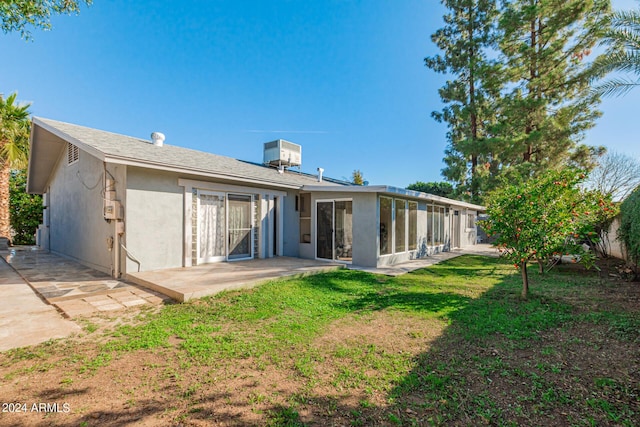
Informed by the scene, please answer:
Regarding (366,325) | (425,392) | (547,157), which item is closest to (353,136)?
(547,157)

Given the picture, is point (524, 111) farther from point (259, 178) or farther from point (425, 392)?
point (425, 392)

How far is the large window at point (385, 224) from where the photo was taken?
32.9 feet

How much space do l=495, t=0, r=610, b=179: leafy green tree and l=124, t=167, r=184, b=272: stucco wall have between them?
56.2 feet

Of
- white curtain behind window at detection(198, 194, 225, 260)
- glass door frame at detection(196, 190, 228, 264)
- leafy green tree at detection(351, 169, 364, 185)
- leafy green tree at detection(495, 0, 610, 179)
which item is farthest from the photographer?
leafy green tree at detection(351, 169, 364, 185)

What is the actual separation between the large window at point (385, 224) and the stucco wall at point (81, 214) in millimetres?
8252

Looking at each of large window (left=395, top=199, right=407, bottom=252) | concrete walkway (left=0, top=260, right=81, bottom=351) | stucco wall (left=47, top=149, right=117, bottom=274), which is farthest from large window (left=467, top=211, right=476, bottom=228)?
concrete walkway (left=0, top=260, right=81, bottom=351)

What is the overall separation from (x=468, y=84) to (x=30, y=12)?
22.2 m

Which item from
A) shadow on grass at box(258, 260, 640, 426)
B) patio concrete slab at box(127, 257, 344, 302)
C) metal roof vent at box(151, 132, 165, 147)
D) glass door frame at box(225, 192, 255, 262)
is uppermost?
metal roof vent at box(151, 132, 165, 147)

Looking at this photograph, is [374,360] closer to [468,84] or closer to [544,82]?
[544,82]

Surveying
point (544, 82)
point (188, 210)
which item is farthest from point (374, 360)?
point (544, 82)

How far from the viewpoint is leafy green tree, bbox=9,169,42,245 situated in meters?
16.5

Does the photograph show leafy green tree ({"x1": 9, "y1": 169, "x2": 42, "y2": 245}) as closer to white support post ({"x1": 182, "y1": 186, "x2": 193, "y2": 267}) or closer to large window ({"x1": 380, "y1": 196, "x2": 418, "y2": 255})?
white support post ({"x1": 182, "y1": 186, "x2": 193, "y2": 267})

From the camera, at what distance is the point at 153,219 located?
7516mm

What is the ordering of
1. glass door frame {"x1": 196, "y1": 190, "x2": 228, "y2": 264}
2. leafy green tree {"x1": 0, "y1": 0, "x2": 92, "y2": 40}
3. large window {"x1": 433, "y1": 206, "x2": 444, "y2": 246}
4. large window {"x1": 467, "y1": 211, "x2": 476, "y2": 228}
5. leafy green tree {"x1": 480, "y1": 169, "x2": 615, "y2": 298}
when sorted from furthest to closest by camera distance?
large window {"x1": 467, "y1": 211, "x2": 476, "y2": 228}, large window {"x1": 433, "y1": 206, "x2": 444, "y2": 246}, glass door frame {"x1": 196, "y1": 190, "x2": 228, "y2": 264}, leafy green tree {"x1": 0, "y1": 0, "x2": 92, "y2": 40}, leafy green tree {"x1": 480, "y1": 169, "x2": 615, "y2": 298}
